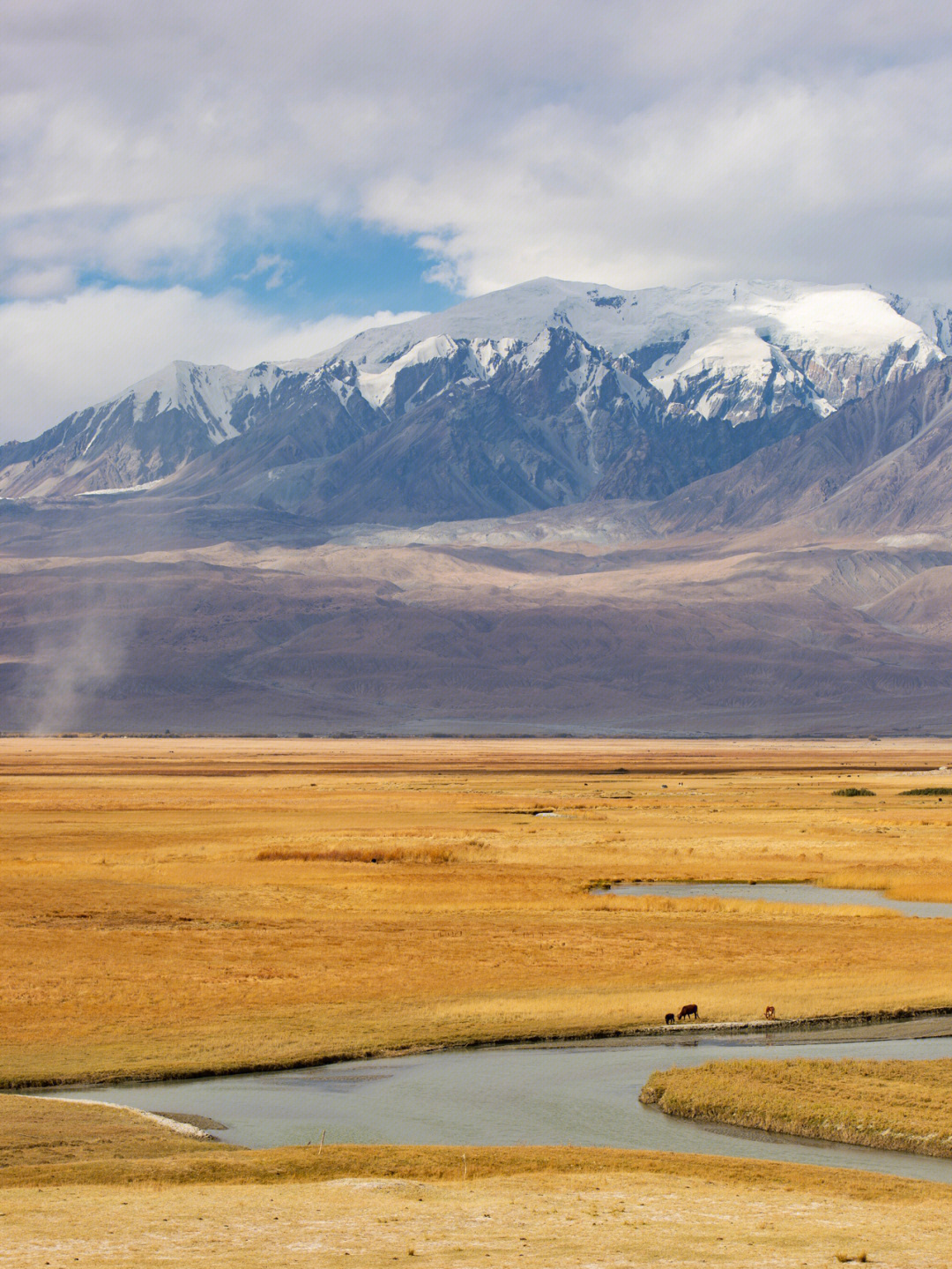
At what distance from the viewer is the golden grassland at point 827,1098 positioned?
21344mm

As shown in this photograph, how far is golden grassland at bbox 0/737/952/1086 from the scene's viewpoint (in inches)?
1126

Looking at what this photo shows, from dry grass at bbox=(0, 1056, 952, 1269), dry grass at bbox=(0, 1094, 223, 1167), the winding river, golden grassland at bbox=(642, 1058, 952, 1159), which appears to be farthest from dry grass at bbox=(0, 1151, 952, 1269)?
the winding river

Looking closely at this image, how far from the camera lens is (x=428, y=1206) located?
54.0 ft

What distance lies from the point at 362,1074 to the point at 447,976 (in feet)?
25.0

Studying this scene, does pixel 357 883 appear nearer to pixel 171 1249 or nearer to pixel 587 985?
pixel 587 985

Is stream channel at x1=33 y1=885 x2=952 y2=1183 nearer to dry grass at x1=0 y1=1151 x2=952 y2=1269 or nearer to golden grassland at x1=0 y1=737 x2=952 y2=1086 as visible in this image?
golden grassland at x1=0 y1=737 x2=952 y2=1086

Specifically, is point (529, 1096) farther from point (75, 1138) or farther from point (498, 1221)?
point (498, 1221)

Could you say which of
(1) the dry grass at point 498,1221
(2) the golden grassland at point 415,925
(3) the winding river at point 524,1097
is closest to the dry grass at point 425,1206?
(1) the dry grass at point 498,1221

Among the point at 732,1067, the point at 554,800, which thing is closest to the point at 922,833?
the point at 554,800

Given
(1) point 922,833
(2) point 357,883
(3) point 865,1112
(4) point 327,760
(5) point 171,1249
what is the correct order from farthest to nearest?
(4) point 327,760
(1) point 922,833
(2) point 357,883
(3) point 865,1112
(5) point 171,1249

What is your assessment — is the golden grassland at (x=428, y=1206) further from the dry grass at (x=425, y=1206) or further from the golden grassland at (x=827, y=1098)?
the golden grassland at (x=827, y=1098)

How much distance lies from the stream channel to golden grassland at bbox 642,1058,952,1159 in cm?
27

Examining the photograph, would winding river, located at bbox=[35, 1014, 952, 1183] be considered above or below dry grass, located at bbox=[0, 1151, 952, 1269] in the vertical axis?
below

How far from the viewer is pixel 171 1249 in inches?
561
